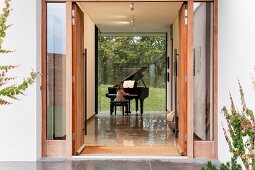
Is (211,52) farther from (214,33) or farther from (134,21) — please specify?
(134,21)

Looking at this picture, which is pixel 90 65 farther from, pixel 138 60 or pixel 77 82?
pixel 77 82

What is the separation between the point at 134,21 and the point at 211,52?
269 inches

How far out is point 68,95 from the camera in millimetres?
6695

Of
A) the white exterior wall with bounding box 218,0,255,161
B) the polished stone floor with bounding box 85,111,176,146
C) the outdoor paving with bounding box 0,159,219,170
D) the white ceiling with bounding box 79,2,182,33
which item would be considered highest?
the white ceiling with bounding box 79,2,182,33

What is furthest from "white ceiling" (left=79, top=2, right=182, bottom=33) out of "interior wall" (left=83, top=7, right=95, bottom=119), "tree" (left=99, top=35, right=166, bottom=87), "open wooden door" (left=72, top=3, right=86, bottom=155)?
"open wooden door" (left=72, top=3, right=86, bottom=155)

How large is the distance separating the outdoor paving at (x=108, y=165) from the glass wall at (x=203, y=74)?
1.79 feet

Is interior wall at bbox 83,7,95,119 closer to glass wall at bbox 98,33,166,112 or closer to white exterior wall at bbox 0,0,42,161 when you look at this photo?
glass wall at bbox 98,33,166,112

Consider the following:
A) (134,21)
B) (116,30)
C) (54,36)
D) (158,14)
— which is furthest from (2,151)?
(116,30)

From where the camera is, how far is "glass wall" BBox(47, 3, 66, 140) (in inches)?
265

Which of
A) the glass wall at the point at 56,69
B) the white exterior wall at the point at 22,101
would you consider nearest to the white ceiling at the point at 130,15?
the glass wall at the point at 56,69

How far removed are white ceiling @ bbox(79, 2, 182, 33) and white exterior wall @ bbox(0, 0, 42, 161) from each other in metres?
2.98

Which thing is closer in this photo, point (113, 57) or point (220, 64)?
point (220, 64)

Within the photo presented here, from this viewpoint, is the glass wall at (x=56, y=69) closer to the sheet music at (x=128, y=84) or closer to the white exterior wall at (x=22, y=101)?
the white exterior wall at (x=22, y=101)

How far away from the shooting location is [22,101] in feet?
20.9
